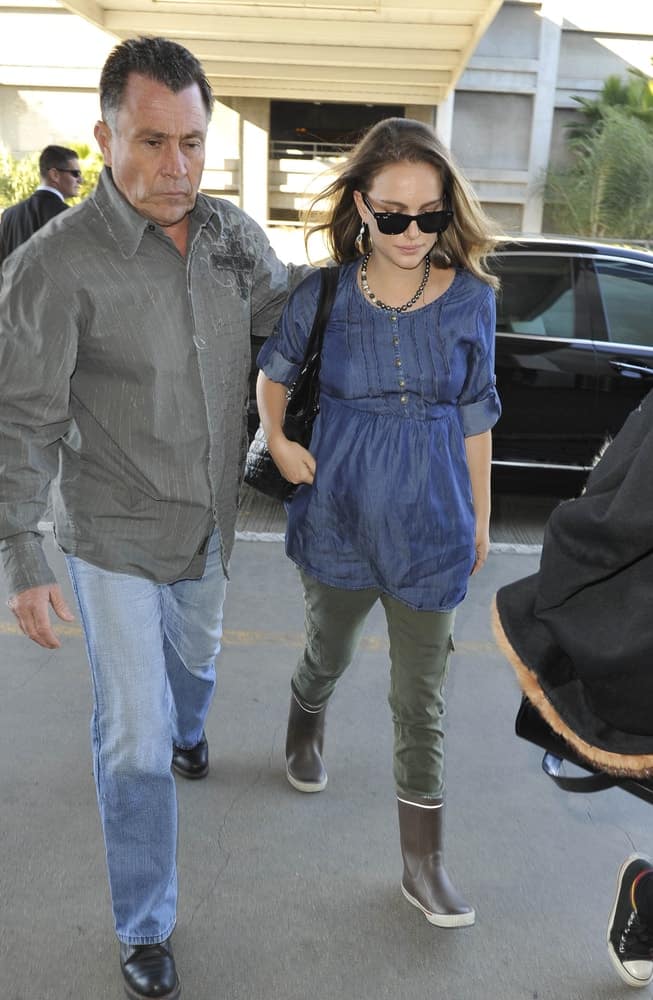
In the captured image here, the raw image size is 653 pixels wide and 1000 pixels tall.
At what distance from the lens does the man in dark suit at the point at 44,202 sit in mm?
7223

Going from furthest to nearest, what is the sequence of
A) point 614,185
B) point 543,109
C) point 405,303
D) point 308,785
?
point 543,109
point 614,185
point 308,785
point 405,303

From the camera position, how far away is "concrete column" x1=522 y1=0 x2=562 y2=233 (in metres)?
23.8

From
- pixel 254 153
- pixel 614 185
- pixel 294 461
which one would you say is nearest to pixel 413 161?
pixel 294 461

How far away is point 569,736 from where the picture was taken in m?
1.79

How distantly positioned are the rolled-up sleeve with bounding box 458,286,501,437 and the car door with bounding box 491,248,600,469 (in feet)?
10.4

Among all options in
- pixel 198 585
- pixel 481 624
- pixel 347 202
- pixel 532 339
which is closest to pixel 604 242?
pixel 532 339

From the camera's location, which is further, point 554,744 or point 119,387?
point 119,387

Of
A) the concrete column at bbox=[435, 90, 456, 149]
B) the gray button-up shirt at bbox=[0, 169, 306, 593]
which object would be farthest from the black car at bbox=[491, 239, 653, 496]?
the concrete column at bbox=[435, 90, 456, 149]

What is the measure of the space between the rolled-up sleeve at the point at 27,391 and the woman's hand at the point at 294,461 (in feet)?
2.14

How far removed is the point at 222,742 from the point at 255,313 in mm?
1619

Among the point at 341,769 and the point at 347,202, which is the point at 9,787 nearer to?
the point at 341,769

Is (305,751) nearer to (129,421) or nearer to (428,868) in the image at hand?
(428,868)

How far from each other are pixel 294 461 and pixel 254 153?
23.1 m

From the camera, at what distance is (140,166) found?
2330 mm
